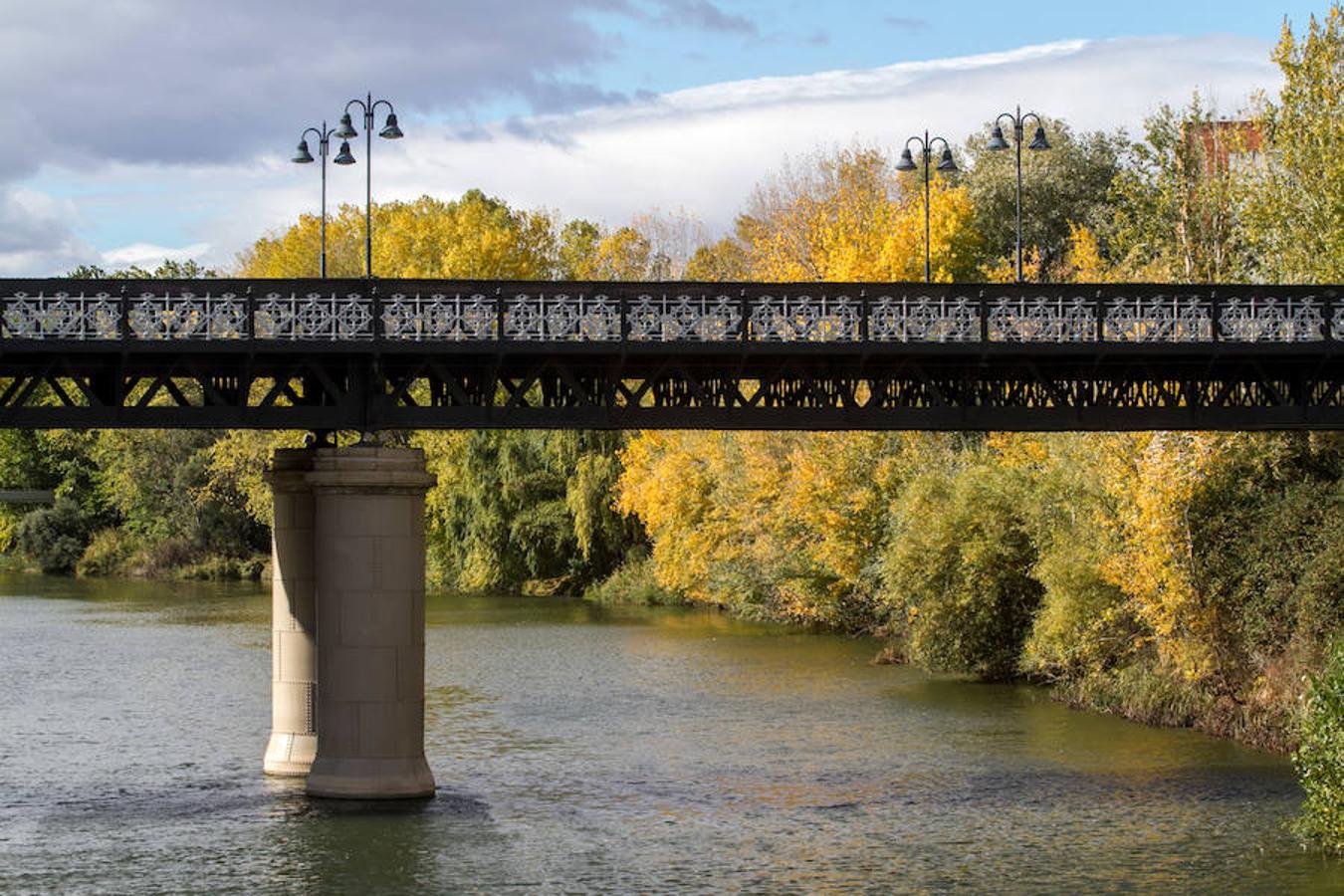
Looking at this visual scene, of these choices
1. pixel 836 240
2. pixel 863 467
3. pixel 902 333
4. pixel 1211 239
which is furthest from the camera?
pixel 836 240

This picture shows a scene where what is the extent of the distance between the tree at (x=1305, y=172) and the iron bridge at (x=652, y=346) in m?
10.8

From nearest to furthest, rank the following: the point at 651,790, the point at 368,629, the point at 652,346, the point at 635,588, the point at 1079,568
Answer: the point at 368,629
the point at 652,346
the point at 651,790
the point at 1079,568
the point at 635,588

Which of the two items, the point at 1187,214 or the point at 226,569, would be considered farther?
the point at 226,569

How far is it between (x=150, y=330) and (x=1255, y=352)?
20.7 metres

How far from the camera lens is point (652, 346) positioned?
39.1 metres

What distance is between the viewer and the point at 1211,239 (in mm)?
59438

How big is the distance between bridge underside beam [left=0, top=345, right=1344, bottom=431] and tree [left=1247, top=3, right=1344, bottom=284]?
1014 centimetres

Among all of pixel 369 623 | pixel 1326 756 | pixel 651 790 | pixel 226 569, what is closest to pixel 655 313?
pixel 369 623

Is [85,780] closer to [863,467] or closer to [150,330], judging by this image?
[150,330]

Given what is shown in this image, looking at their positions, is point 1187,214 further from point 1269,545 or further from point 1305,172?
point 1269,545

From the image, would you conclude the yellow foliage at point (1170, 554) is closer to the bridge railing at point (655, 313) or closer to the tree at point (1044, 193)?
the bridge railing at point (655, 313)

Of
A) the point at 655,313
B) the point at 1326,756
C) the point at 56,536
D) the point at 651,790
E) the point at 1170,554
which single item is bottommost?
the point at 651,790

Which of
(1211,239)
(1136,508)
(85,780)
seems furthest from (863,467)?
(85,780)

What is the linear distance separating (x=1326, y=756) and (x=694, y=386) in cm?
1343
